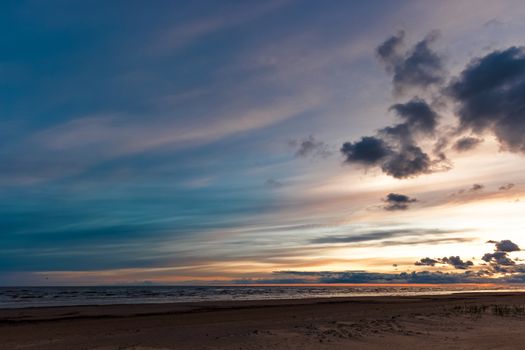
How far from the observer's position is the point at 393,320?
26.5 meters

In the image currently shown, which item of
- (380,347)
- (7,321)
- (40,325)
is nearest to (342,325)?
(380,347)

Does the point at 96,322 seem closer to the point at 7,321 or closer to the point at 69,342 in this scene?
the point at 7,321

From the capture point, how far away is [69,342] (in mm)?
21281

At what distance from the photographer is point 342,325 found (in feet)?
79.8

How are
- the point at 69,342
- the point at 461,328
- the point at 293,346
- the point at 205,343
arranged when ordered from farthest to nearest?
the point at 461,328 → the point at 69,342 → the point at 205,343 → the point at 293,346

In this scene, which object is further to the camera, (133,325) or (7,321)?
(7,321)

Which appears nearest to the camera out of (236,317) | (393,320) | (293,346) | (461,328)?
(293,346)

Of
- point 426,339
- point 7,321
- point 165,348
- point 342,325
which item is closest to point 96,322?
point 7,321

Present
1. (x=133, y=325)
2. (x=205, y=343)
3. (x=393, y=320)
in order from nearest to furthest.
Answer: (x=205, y=343) → (x=393, y=320) → (x=133, y=325)

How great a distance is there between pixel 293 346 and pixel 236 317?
16.4 m

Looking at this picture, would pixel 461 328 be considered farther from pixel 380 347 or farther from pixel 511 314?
pixel 511 314

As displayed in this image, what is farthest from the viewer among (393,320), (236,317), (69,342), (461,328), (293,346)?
(236,317)

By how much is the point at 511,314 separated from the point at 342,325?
15159 millimetres

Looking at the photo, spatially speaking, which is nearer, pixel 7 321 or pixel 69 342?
pixel 69 342
